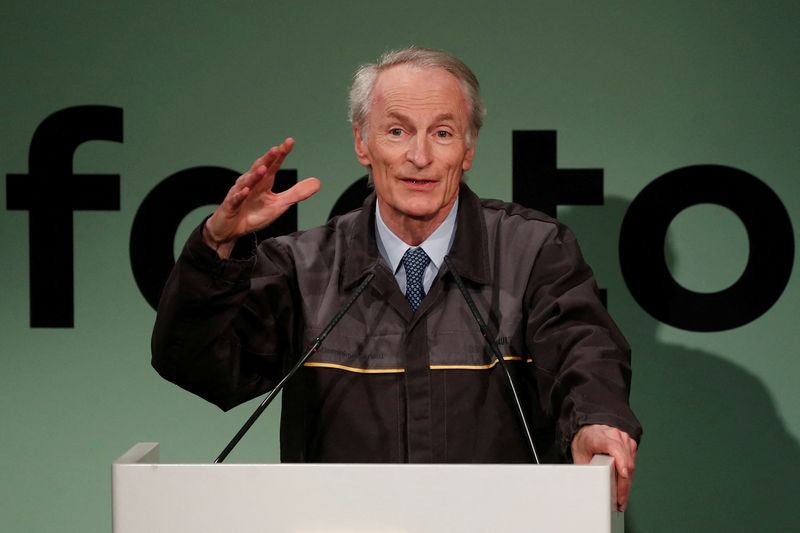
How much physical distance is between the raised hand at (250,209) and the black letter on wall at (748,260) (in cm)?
136

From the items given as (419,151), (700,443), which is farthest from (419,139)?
(700,443)

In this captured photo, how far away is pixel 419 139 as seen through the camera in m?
2.10

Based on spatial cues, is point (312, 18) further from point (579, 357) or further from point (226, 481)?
point (226, 481)

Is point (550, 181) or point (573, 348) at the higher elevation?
point (550, 181)

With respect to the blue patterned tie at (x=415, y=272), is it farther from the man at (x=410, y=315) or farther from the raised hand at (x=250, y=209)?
the raised hand at (x=250, y=209)

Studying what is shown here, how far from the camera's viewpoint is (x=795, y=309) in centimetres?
297

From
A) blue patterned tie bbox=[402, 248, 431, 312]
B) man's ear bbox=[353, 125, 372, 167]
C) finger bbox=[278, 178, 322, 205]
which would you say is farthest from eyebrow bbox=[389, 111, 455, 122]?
finger bbox=[278, 178, 322, 205]

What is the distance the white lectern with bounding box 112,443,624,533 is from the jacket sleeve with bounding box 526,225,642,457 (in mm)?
319

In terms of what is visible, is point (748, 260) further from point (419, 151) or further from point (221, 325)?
point (221, 325)

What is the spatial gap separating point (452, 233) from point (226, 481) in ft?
2.93

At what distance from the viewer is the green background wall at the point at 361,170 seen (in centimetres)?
296

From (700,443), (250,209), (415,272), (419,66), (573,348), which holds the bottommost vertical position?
(700,443)

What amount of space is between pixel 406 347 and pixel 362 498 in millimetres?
697

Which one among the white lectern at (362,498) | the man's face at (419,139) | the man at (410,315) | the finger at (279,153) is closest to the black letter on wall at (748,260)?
the man at (410,315)
